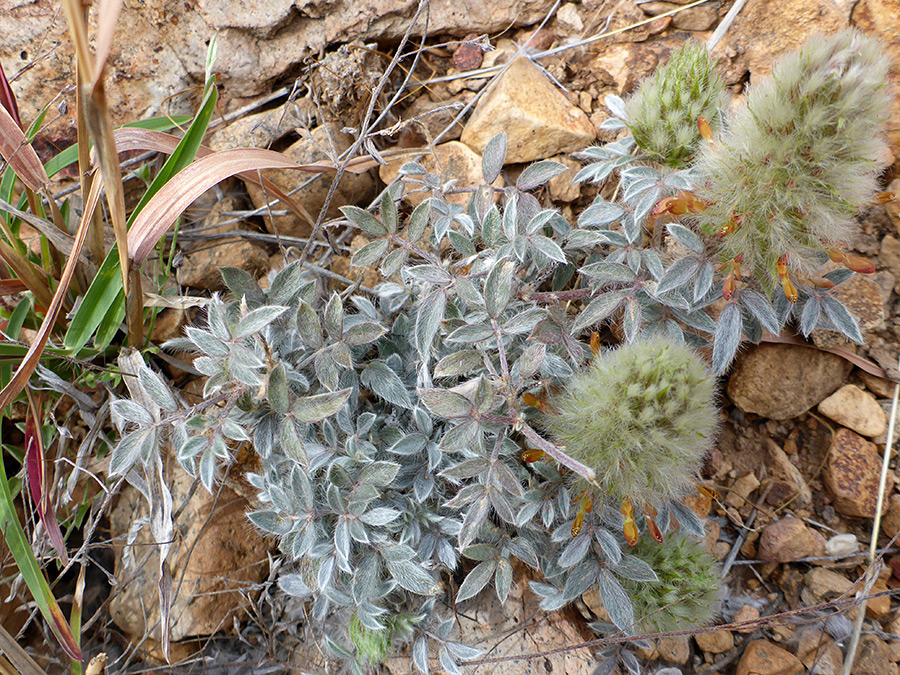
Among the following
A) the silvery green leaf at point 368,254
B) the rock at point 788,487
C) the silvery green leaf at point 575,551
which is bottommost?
the rock at point 788,487

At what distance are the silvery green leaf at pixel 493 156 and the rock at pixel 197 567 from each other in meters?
1.46

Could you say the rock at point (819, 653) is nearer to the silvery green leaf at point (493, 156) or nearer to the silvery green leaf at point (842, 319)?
the silvery green leaf at point (842, 319)

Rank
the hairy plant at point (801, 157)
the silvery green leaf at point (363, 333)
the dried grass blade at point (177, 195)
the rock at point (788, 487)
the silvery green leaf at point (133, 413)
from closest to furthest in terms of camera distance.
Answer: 1. the hairy plant at point (801, 157)
2. the silvery green leaf at point (133, 413)
3. the silvery green leaf at point (363, 333)
4. the dried grass blade at point (177, 195)
5. the rock at point (788, 487)

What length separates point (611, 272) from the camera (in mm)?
1690

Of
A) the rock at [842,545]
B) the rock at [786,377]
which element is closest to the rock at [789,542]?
the rock at [842,545]

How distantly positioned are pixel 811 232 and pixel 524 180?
33.2 inches

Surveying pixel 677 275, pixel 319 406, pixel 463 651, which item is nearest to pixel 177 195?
pixel 319 406

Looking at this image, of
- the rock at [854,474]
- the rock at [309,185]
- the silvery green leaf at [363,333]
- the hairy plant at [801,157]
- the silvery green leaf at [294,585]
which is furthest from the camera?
the rock at [309,185]

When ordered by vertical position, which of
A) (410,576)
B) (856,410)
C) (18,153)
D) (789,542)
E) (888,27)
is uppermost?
(18,153)

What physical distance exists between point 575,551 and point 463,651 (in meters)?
0.47

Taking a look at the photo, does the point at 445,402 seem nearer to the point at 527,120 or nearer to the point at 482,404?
the point at 482,404

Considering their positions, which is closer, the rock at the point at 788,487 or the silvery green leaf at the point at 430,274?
the silvery green leaf at the point at 430,274

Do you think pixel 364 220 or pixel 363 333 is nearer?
pixel 363 333

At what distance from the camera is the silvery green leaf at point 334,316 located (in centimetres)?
162
